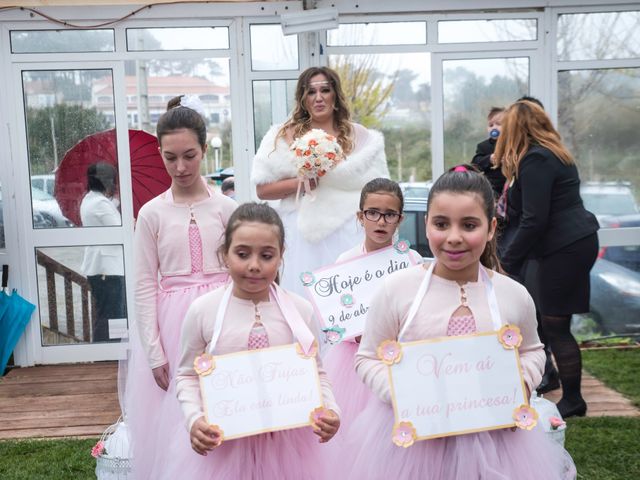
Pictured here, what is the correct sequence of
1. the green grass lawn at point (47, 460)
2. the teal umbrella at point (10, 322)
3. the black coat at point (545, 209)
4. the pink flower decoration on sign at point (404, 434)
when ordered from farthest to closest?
the teal umbrella at point (10, 322)
the black coat at point (545, 209)
the green grass lawn at point (47, 460)
the pink flower decoration on sign at point (404, 434)

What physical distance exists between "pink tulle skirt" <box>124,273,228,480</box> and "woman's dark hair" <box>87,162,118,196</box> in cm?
361

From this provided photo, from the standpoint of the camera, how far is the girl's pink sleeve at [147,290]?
9.91ft

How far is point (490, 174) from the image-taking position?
17.9 ft

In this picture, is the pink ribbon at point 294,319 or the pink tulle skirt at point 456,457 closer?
the pink tulle skirt at point 456,457

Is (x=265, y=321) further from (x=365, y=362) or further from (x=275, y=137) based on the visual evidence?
(x=275, y=137)

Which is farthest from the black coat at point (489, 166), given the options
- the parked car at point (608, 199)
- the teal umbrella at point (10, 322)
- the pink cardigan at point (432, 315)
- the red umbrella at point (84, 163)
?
the teal umbrella at point (10, 322)

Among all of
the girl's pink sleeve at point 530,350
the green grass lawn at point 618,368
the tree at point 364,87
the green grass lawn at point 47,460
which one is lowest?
the green grass lawn at point 618,368

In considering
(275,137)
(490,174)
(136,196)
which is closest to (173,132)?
(275,137)

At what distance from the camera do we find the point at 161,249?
306cm

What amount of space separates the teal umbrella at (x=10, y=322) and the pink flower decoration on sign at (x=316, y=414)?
4.83 meters

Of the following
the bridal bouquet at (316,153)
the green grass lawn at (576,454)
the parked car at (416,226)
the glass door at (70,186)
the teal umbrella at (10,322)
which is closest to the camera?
the bridal bouquet at (316,153)

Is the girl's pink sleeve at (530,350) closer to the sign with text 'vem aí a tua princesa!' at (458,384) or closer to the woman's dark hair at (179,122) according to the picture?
the sign with text 'vem aí a tua princesa!' at (458,384)

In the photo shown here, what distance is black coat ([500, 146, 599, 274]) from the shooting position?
14.0ft

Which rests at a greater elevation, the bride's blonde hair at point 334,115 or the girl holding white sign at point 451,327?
the bride's blonde hair at point 334,115
